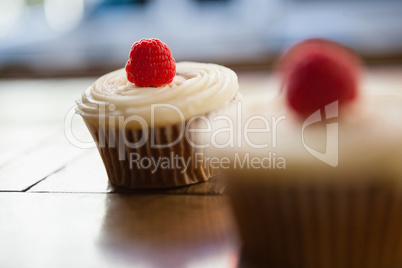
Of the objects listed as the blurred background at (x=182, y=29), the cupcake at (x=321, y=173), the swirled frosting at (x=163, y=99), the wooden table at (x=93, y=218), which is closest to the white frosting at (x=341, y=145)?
the cupcake at (x=321, y=173)

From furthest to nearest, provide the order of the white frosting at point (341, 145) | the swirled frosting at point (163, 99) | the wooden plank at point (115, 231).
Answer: the swirled frosting at point (163, 99) < the wooden plank at point (115, 231) < the white frosting at point (341, 145)

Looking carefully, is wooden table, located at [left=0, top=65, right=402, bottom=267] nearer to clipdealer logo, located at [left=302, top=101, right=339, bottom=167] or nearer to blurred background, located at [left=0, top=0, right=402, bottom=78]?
clipdealer logo, located at [left=302, top=101, right=339, bottom=167]

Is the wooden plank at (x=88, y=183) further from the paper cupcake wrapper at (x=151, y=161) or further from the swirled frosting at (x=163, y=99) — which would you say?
the swirled frosting at (x=163, y=99)

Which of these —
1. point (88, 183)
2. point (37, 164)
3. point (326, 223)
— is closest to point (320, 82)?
point (326, 223)

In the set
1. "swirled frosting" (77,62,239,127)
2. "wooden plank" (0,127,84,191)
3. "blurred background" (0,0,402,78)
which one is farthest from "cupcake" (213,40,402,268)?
"blurred background" (0,0,402,78)

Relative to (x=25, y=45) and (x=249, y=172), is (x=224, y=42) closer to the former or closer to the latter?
(x=25, y=45)

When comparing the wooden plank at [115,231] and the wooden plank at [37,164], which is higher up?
the wooden plank at [37,164]

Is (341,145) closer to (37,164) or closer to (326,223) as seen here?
(326,223)

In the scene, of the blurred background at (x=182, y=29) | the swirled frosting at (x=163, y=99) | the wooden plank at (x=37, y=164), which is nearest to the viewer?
the swirled frosting at (x=163, y=99)
